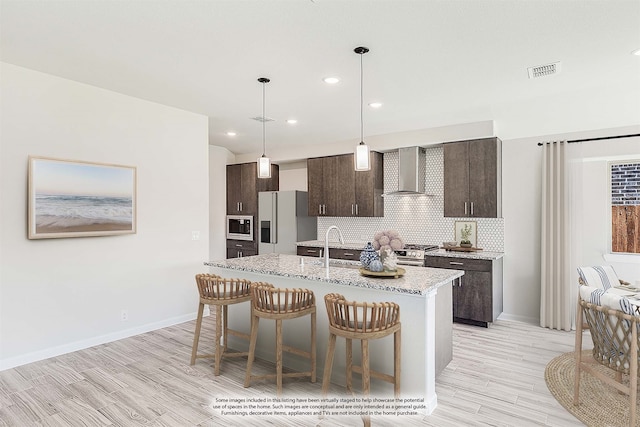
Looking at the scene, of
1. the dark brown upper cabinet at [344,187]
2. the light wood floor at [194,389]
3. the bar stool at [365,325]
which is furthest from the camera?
the dark brown upper cabinet at [344,187]

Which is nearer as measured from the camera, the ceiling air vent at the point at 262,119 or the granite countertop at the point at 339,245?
the ceiling air vent at the point at 262,119

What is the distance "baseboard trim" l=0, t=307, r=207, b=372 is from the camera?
3.26m

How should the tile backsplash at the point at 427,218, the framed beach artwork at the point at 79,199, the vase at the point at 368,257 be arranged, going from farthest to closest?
the tile backsplash at the point at 427,218, the framed beach artwork at the point at 79,199, the vase at the point at 368,257

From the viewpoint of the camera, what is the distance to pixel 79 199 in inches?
143

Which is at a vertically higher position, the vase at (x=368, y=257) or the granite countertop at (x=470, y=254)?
the vase at (x=368, y=257)

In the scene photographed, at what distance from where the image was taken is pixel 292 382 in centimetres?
296

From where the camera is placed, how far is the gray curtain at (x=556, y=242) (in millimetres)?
4207

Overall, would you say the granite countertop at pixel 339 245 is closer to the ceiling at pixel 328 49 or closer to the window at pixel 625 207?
the ceiling at pixel 328 49

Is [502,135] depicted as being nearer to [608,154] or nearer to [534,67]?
[608,154]

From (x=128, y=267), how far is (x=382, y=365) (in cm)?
302

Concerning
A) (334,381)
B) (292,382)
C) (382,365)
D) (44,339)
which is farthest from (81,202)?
(382,365)

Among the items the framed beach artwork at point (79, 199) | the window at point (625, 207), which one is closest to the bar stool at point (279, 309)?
the framed beach artwork at point (79, 199)

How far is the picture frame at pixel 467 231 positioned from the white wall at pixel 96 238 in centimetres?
349

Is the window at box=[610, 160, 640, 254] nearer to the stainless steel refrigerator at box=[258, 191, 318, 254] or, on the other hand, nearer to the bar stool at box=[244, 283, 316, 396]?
the bar stool at box=[244, 283, 316, 396]
